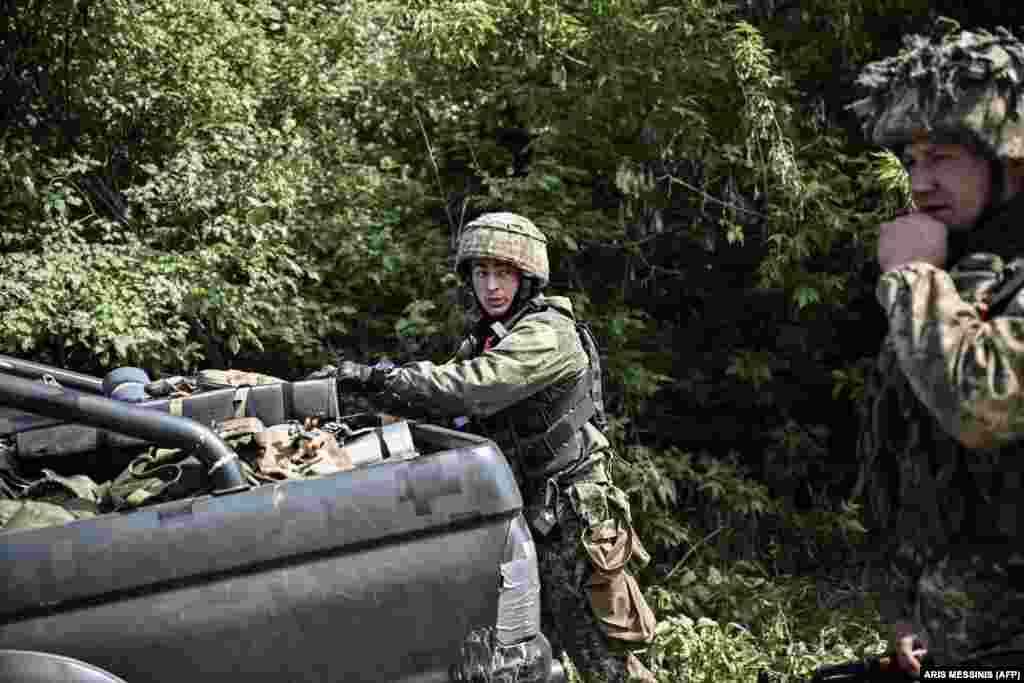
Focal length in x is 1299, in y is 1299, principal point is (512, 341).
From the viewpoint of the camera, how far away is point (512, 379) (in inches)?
167

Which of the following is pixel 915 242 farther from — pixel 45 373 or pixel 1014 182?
pixel 45 373

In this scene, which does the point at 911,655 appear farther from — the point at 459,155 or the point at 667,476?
the point at 459,155

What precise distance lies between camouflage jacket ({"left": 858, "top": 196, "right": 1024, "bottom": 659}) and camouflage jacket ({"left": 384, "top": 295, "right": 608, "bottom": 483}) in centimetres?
172

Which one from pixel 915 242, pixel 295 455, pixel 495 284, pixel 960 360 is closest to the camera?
pixel 960 360

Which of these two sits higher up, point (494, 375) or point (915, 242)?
point (915, 242)

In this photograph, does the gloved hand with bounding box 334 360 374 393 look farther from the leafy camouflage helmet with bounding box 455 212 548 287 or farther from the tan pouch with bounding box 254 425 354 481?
the leafy camouflage helmet with bounding box 455 212 548 287

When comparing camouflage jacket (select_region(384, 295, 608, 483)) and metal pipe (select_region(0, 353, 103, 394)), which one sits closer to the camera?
camouflage jacket (select_region(384, 295, 608, 483))

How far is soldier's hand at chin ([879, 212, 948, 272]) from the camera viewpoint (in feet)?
8.05

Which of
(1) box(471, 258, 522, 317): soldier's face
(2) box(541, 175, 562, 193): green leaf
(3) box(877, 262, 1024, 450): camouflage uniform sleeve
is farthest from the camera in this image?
(2) box(541, 175, 562, 193): green leaf

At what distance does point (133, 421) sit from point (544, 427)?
1636 millimetres

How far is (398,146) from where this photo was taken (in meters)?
8.08

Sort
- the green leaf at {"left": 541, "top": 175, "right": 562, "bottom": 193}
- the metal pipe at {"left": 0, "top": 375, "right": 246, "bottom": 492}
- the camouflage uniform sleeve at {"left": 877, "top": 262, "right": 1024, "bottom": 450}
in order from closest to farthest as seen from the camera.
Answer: the camouflage uniform sleeve at {"left": 877, "top": 262, "right": 1024, "bottom": 450} < the metal pipe at {"left": 0, "top": 375, "right": 246, "bottom": 492} < the green leaf at {"left": 541, "top": 175, "right": 562, "bottom": 193}

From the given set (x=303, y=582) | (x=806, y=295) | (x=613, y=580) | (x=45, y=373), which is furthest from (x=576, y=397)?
(x=806, y=295)

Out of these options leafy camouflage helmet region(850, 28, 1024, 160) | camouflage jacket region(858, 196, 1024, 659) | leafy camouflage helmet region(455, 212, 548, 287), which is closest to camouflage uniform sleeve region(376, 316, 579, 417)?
leafy camouflage helmet region(455, 212, 548, 287)
